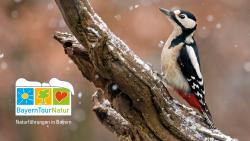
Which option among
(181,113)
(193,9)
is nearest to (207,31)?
(193,9)

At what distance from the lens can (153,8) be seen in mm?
4367

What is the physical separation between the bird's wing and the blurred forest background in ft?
4.83

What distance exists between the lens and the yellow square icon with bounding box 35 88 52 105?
9.50 ft

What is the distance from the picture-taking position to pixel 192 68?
2.51 metres

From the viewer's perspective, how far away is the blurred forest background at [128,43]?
4047 mm

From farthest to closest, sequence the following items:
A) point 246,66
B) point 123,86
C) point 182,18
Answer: point 246,66
point 182,18
point 123,86

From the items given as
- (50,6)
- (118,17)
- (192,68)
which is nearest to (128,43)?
(118,17)

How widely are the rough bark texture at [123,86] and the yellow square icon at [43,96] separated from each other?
533 millimetres

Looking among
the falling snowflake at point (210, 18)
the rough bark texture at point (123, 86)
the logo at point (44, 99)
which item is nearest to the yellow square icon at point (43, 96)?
the logo at point (44, 99)

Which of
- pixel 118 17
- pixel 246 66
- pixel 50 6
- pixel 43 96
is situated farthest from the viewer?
pixel 246 66

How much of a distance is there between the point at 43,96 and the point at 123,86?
0.81m

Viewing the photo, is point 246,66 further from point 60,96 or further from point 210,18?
point 60,96

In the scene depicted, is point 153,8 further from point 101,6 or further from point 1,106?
point 1,106

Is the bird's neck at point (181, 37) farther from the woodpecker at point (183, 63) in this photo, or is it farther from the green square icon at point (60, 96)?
the green square icon at point (60, 96)
